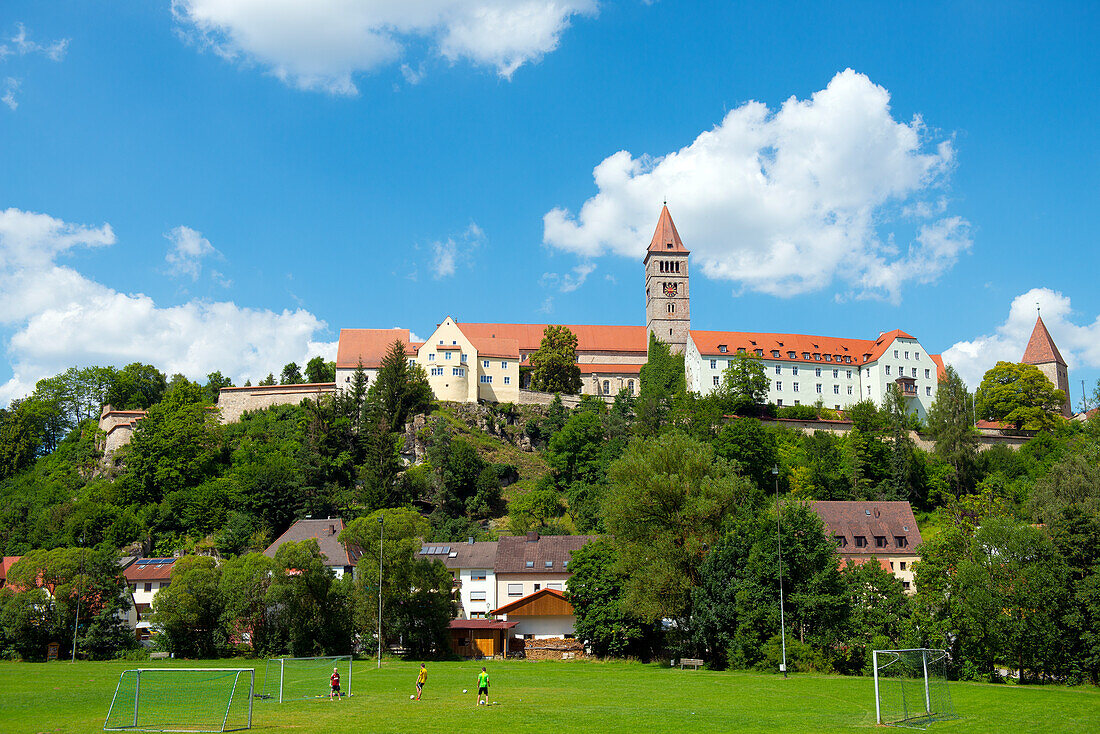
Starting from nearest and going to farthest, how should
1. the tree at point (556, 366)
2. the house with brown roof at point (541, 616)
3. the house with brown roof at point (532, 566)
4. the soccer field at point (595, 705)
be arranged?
the soccer field at point (595, 705) → the house with brown roof at point (541, 616) → the house with brown roof at point (532, 566) → the tree at point (556, 366)

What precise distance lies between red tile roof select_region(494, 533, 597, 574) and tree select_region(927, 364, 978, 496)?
42196 millimetres

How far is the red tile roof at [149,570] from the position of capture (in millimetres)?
Result: 70312

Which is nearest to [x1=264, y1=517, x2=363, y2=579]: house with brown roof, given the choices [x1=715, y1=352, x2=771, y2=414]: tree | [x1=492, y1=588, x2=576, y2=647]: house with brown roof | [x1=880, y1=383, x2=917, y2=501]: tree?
[x1=492, y1=588, x2=576, y2=647]: house with brown roof

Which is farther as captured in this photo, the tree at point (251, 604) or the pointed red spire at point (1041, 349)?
the pointed red spire at point (1041, 349)

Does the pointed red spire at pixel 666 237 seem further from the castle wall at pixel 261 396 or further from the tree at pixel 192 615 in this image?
the tree at pixel 192 615

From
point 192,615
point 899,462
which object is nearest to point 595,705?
point 192,615

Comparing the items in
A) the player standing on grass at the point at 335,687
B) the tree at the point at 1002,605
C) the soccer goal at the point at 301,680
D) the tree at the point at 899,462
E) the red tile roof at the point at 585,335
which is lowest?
the soccer goal at the point at 301,680

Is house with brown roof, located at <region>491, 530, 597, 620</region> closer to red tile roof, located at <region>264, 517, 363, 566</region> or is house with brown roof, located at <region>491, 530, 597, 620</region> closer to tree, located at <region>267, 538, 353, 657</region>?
red tile roof, located at <region>264, 517, 363, 566</region>

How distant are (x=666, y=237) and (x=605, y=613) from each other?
308 ft

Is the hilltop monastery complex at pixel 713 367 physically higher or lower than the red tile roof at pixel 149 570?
higher

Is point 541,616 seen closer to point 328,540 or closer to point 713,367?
point 328,540

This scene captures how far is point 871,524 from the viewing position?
227ft

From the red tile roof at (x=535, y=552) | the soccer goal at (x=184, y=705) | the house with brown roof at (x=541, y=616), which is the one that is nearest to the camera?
the soccer goal at (x=184, y=705)

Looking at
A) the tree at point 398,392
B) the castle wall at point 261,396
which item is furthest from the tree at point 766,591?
the castle wall at point 261,396
